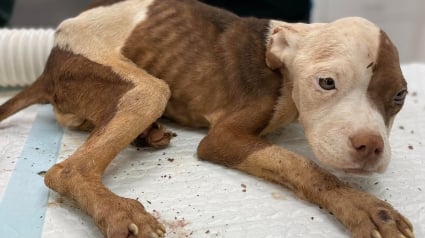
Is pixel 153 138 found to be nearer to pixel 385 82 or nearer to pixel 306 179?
pixel 306 179

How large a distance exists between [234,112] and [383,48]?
0.50 m

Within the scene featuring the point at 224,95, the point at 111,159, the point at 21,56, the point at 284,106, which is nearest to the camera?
the point at 111,159

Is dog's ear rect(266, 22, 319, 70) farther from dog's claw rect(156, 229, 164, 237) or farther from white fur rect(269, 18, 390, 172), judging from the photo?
dog's claw rect(156, 229, 164, 237)

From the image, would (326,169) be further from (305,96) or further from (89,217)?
(89,217)

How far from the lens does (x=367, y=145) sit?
4.34ft

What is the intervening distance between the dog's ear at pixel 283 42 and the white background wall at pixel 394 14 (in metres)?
1.85

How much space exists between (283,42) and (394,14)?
2.14 meters

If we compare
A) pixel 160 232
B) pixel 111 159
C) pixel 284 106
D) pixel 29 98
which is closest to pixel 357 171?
pixel 284 106

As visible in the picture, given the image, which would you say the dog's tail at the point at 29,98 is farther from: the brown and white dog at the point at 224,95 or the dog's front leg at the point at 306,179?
the dog's front leg at the point at 306,179

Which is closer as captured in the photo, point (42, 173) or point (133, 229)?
point (133, 229)

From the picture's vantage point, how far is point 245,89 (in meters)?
1.76

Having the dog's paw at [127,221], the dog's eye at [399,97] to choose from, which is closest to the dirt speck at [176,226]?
the dog's paw at [127,221]

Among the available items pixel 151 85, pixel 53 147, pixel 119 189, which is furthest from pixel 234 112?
pixel 53 147

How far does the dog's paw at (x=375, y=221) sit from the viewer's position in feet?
4.12
